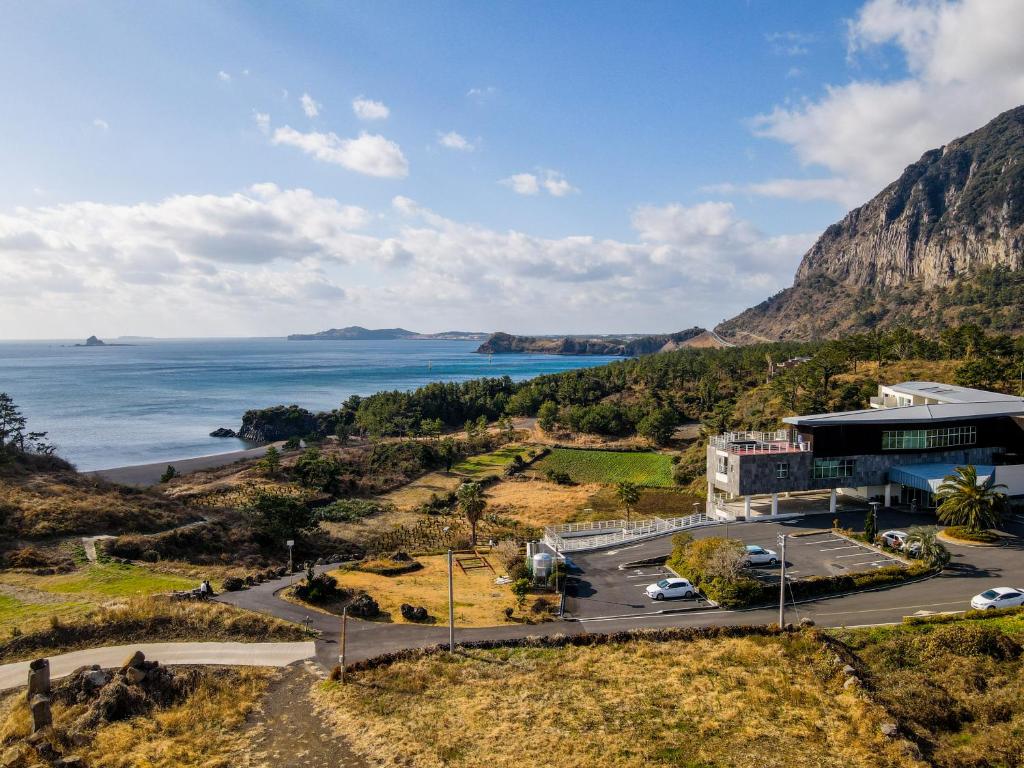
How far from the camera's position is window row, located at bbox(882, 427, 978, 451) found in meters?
48.6

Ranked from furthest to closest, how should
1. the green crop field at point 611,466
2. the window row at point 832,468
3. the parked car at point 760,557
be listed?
the green crop field at point 611,466
the window row at point 832,468
the parked car at point 760,557

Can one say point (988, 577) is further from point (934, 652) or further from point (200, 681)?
point (200, 681)

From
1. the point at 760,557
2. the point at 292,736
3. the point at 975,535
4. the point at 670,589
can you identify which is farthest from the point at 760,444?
the point at 292,736

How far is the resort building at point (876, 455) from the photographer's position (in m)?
46.4

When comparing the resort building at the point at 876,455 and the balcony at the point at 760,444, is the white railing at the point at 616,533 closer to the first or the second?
the resort building at the point at 876,455

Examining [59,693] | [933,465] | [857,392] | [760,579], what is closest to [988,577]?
[760,579]

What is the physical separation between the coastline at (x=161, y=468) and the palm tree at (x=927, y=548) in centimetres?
8051

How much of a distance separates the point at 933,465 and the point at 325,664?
1886 inches

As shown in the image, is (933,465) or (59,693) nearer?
(59,693)

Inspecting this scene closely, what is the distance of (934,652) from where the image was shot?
2580 centimetres

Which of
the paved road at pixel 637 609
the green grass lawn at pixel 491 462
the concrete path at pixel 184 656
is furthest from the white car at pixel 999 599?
the green grass lawn at pixel 491 462

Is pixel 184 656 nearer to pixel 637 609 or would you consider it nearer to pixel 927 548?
pixel 637 609

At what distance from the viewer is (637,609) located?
32688 millimetres

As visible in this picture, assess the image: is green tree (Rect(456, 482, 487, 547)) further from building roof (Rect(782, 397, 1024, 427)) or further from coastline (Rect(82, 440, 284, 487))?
coastline (Rect(82, 440, 284, 487))
